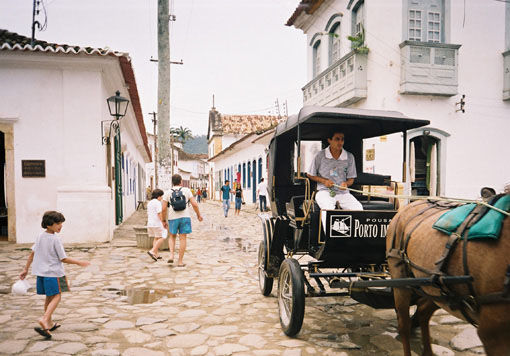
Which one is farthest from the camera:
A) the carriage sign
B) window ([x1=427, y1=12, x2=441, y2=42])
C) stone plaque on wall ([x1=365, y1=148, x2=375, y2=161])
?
stone plaque on wall ([x1=365, y1=148, x2=375, y2=161])

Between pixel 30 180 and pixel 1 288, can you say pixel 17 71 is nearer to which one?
pixel 30 180

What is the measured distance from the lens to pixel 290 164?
18.0 ft

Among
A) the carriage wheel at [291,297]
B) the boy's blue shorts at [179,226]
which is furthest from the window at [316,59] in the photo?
the carriage wheel at [291,297]

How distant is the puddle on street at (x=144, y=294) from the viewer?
4971mm

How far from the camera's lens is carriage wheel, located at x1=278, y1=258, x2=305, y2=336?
3.59 m

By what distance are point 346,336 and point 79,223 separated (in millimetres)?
7121

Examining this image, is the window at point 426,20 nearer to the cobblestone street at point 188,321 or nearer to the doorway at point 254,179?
the cobblestone street at point 188,321

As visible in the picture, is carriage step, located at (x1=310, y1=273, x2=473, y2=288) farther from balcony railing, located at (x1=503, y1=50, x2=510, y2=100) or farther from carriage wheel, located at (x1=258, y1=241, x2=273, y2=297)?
balcony railing, located at (x1=503, y1=50, x2=510, y2=100)

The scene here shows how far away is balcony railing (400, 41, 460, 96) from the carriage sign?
8.19 metres

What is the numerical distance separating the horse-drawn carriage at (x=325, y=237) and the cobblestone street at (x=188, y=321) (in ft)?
1.14

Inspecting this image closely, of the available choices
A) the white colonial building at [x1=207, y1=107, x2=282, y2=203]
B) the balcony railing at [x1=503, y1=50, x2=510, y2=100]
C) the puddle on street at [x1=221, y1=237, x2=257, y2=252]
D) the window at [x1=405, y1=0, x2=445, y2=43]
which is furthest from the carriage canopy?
the white colonial building at [x1=207, y1=107, x2=282, y2=203]

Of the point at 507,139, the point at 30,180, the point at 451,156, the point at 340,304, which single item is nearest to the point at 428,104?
the point at 451,156

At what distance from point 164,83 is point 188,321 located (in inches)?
247

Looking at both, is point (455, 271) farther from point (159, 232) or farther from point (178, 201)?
point (159, 232)
